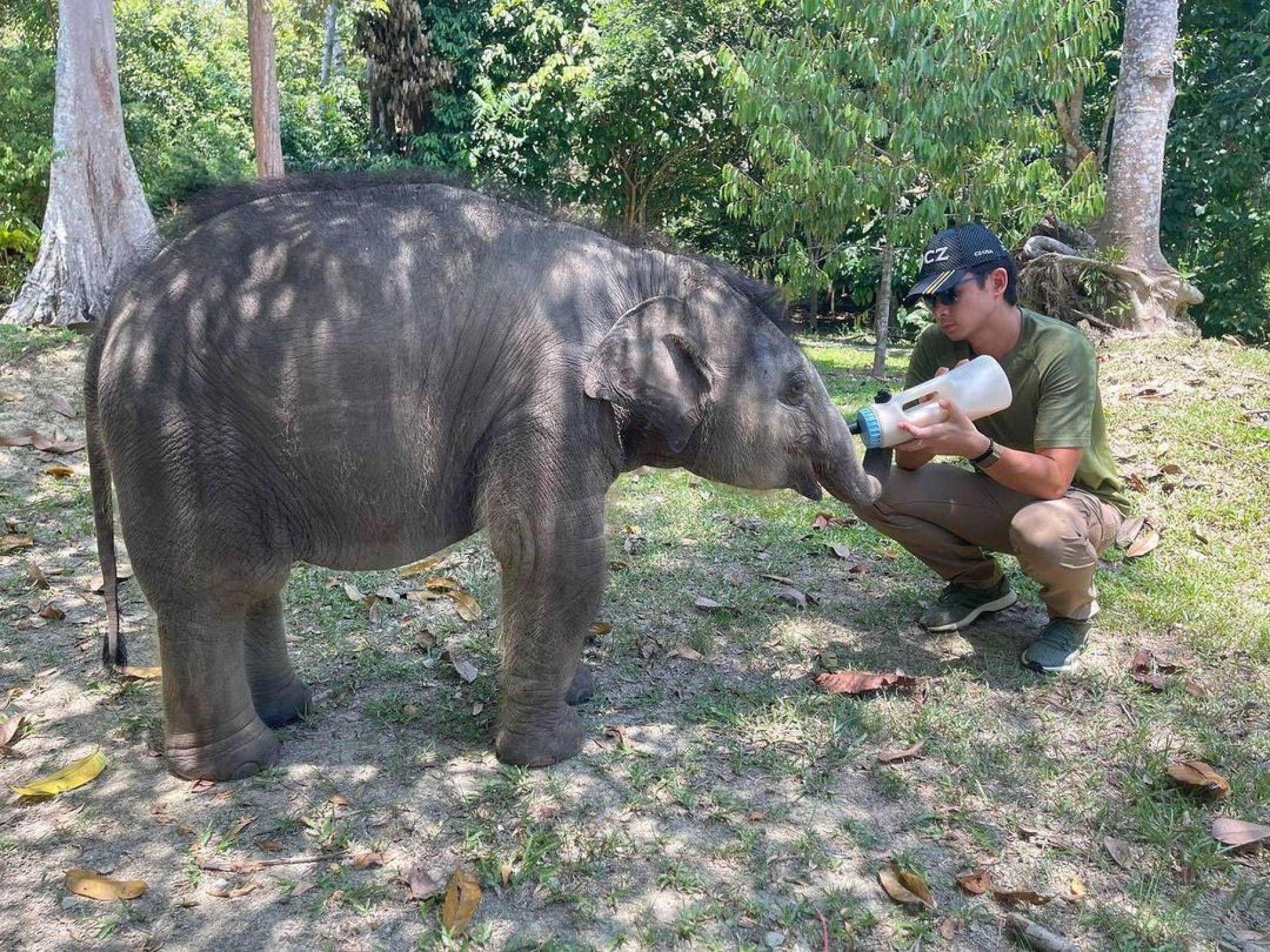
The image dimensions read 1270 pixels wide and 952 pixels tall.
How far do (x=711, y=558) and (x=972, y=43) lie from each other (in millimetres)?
7671

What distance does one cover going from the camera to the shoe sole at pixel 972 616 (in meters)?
5.04

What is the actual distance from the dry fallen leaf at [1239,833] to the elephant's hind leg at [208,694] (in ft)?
11.0

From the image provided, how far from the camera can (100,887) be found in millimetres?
2969

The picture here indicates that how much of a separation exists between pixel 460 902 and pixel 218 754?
3.85ft

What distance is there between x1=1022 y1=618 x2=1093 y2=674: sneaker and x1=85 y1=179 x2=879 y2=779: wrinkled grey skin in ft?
6.31

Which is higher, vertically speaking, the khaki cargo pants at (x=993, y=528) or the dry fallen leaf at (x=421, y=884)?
the khaki cargo pants at (x=993, y=528)

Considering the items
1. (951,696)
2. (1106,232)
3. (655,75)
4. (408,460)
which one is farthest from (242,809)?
(655,75)

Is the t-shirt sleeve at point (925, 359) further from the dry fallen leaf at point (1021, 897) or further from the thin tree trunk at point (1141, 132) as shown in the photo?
the thin tree trunk at point (1141, 132)

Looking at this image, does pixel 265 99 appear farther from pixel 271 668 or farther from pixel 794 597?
pixel 271 668

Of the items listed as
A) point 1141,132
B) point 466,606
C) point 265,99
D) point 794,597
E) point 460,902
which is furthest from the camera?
point 265,99

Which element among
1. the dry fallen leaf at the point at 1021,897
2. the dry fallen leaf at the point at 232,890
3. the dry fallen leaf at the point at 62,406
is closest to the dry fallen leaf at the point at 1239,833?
the dry fallen leaf at the point at 1021,897

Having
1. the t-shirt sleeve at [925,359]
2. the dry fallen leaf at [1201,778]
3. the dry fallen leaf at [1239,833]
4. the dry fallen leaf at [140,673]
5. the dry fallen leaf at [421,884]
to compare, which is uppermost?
the t-shirt sleeve at [925,359]

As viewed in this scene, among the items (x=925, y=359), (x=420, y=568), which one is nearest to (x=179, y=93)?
(x=420, y=568)

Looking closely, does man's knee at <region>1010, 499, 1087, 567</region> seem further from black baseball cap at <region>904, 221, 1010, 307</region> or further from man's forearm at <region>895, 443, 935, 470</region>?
black baseball cap at <region>904, 221, 1010, 307</region>
